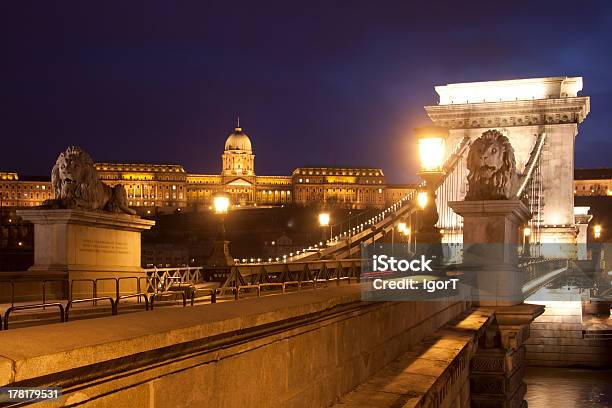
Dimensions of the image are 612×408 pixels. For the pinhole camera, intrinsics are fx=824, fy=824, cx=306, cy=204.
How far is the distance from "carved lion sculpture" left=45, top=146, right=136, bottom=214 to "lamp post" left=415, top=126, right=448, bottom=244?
6.83 metres

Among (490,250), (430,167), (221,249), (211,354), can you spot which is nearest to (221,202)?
(221,249)

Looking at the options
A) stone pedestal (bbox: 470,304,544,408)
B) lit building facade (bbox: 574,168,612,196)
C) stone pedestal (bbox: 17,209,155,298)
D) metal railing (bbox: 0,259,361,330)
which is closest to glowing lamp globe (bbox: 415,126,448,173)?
stone pedestal (bbox: 470,304,544,408)

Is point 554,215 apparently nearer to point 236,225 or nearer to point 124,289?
point 124,289

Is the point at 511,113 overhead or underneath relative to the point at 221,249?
overhead

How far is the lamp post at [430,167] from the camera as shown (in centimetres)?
1395

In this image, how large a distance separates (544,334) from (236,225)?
5143 inches

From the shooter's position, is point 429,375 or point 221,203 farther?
point 221,203

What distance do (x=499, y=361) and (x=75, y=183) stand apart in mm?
8841

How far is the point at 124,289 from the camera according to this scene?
17.7 metres

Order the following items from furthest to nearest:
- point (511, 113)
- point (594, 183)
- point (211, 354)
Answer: point (594, 183) → point (511, 113) → point (211, 354)

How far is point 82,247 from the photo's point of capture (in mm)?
16469

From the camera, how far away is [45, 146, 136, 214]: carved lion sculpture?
1633 cm

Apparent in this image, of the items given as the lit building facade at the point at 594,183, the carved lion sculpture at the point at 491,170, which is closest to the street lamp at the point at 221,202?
the carved lion sculpture at the point at 491,170

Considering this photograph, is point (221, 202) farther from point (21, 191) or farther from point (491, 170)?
point (21, 191)
